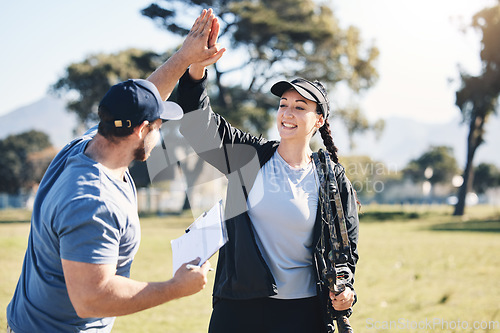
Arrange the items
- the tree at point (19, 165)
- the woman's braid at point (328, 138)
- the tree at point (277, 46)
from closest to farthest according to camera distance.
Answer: the woman's braid at point (328, 138), the tree at point (277, 46), the tree at point (19, 165)

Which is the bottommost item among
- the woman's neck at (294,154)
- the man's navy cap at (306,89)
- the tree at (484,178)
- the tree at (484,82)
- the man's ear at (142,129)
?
the tree at (484,178)

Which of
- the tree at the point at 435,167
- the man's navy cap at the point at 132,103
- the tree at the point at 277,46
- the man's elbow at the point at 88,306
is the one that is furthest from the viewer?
the tree at the point at 435,167

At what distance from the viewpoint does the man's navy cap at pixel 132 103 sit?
1996mm

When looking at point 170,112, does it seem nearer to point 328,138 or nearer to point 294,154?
point 294,154

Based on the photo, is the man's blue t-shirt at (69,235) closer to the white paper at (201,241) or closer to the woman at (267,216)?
the white paper at (201,241)

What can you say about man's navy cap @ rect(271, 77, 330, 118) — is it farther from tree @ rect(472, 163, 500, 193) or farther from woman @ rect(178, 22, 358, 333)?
tree @ rect(472, 163, 500, 193)

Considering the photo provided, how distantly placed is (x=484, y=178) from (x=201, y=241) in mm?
83772

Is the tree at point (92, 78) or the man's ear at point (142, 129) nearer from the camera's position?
the man's ear at point (142, 129)

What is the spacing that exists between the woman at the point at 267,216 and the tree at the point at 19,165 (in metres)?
56.0

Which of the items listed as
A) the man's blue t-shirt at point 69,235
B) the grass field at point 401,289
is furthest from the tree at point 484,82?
the man's blue t-shirt at point 69,235

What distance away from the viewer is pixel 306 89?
3.07 m

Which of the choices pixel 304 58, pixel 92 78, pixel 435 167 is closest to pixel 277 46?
pixel 304 58

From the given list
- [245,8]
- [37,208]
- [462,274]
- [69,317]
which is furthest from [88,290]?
[245,8]

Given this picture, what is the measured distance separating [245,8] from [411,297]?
2342 cm
